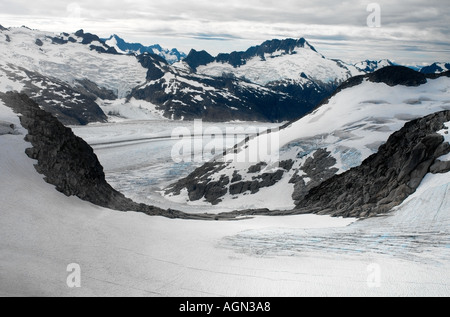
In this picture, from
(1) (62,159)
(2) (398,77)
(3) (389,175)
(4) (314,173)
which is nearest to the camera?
(1) (62,159)

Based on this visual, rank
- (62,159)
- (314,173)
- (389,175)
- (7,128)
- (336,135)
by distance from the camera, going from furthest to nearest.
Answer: (336,135) → (314,173) → (389,175) → (62,159) → (7,128)

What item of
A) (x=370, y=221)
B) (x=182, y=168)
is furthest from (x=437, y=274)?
(x=182, y=168)

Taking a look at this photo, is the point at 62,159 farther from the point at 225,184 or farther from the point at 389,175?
the point at 225,184

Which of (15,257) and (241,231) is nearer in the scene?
(15,257)

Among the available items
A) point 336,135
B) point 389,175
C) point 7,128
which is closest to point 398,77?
point 336,135

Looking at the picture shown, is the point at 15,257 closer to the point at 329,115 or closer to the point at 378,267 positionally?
the point at 378,267
